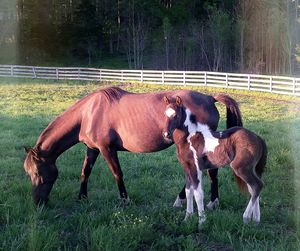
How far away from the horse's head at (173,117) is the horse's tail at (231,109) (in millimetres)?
738

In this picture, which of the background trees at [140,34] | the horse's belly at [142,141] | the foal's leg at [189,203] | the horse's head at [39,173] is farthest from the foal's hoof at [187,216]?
the background trees at [140,34]

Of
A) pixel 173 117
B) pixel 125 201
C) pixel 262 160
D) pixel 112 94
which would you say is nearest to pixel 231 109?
pixel 262 160

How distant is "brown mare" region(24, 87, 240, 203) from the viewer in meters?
5.36

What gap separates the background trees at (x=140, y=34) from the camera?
1459 inches

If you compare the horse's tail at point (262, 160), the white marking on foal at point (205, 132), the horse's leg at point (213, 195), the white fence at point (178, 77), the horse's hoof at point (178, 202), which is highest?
the white marking on foal at point (205, 132)

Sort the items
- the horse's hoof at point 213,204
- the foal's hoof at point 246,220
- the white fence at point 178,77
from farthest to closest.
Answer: the white fence at point 178,77 → the horse's hoof at point 213,204 → the foal's hoof at point 246,220

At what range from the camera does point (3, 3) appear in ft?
141

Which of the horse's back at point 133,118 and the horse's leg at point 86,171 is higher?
the horse's back at point 133,118

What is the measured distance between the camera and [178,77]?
24.8 m

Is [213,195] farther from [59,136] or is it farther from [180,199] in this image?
[59,136]

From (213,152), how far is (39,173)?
7.52ft

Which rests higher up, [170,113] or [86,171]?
[170,113]

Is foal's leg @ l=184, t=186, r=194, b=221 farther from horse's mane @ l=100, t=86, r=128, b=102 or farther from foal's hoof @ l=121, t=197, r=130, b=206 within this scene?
horse's mane @ l=100, t=86, r=128, b=102

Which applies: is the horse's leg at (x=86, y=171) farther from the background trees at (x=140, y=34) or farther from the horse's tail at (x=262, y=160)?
the background trees at (x=140, y=34)
